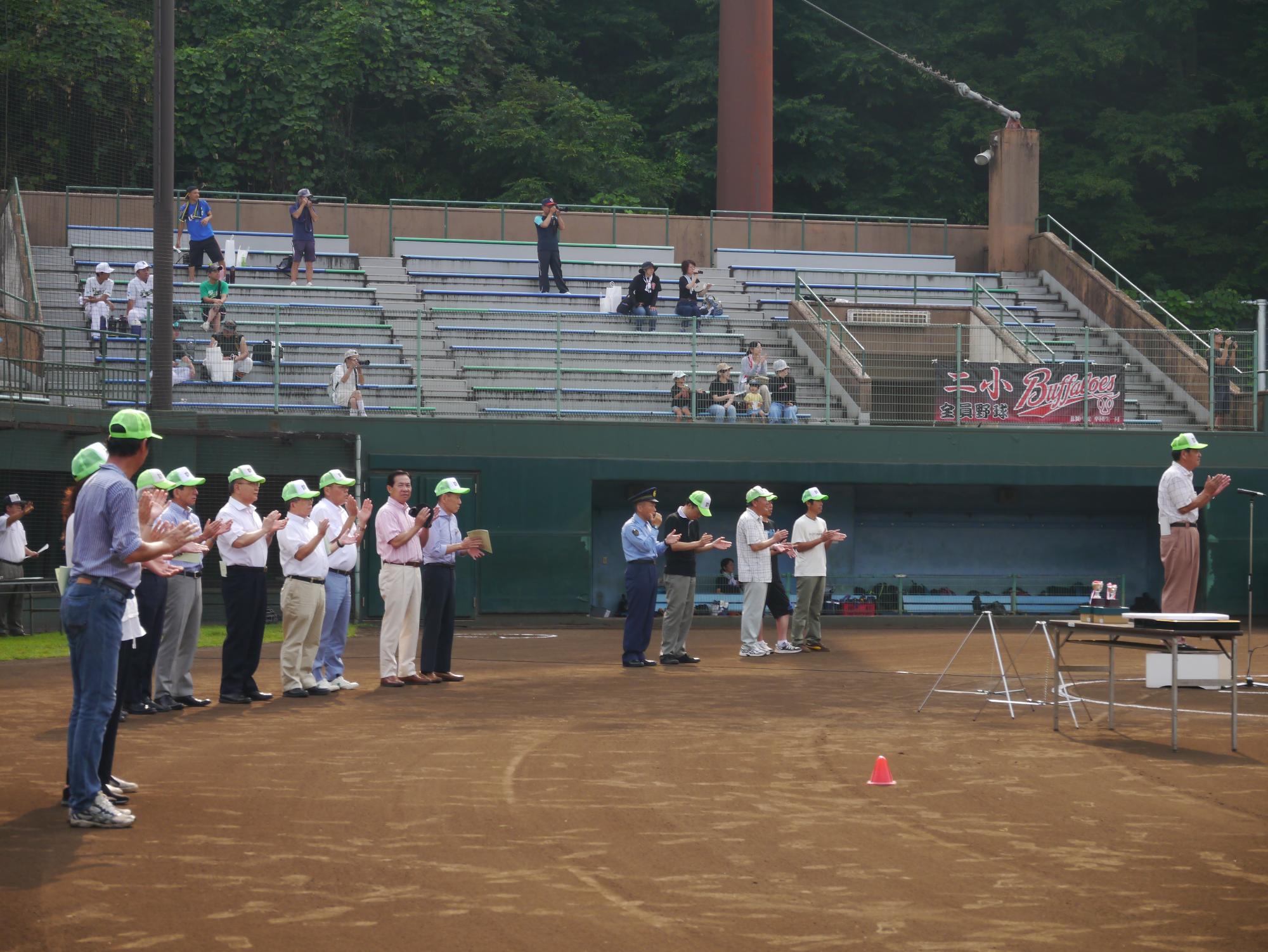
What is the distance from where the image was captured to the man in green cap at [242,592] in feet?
41.1

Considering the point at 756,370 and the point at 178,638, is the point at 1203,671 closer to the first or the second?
the point at 178,638

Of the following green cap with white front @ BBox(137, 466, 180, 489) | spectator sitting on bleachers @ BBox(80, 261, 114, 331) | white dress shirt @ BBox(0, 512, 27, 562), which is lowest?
white dress shirt @ BBox(0, 512, 27, 562)

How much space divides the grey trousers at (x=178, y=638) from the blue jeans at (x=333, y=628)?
1347 mm

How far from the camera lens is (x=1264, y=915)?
244 inches

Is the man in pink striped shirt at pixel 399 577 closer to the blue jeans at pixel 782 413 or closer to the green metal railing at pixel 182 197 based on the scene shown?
the blue jeans at pixel 782 413

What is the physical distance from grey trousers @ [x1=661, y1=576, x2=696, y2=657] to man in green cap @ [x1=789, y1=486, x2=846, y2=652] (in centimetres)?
176

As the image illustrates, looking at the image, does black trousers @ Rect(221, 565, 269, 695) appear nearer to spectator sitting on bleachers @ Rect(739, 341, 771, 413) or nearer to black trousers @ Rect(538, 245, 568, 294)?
spectator sitting on bleachers @ Rect(739, 341, 771, 413)

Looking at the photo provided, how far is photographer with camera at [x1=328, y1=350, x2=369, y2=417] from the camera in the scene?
22.6 m

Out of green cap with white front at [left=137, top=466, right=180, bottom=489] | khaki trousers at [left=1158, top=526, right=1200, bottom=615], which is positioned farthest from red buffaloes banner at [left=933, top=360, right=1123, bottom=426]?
green cap with white front at [left=137, top=466, right=180, bottom=489]

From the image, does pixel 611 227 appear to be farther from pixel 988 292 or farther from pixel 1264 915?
pixel 1264 915

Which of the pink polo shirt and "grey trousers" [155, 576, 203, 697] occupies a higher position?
the pink polo shirt

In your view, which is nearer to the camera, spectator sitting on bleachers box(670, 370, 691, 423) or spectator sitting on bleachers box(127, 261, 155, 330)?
spectator sitting on bleachers box(670, 370, 691, 423)

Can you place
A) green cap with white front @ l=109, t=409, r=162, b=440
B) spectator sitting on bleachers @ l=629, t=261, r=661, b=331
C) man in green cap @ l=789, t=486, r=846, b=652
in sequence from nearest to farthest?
1. green cap with white front @ l=109, t=409, r=162, b=440
2. man in green cap @ l=789, t=486, r=846, b=652
3. spectator sitting on bleachers @ l=629, t=261, r=661, b=331

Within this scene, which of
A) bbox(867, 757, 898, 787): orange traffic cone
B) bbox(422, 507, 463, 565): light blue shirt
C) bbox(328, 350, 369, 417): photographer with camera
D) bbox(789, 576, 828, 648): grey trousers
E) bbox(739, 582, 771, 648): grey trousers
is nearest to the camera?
bbox(867, 757, 898, 787): orange traffic cone
